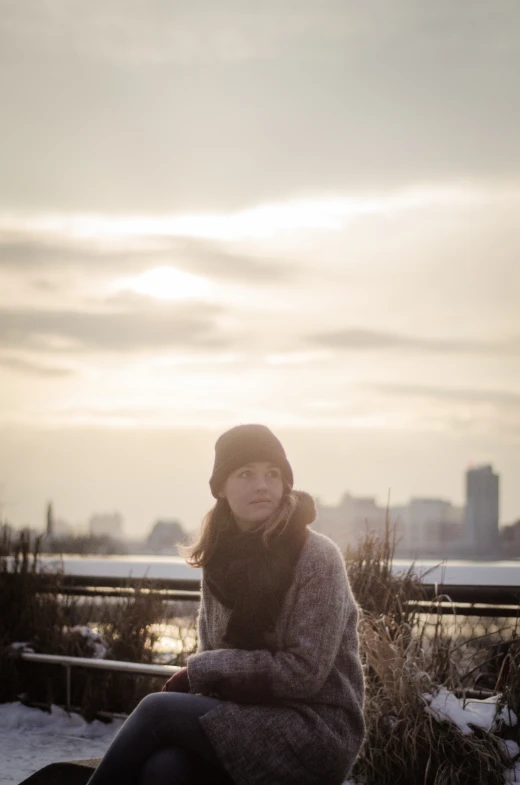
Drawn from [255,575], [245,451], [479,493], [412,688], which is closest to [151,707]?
[255,575]

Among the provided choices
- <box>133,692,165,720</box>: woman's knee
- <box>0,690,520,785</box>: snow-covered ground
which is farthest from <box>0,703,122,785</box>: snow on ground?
<box>133,692,165,720</box>: woman's knee

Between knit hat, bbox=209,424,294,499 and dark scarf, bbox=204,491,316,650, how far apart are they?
0.12 meters

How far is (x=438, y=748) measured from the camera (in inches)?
154

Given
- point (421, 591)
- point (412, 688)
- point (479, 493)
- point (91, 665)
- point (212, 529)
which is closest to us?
point (212, 529)

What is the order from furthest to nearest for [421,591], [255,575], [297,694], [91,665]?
[91,665], [421,591], [255,575], [297,694]

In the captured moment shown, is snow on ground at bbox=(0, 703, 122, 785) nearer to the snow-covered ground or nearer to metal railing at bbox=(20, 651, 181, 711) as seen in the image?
the snow-covered ground

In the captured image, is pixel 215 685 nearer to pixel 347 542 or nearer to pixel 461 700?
pixel 461 700

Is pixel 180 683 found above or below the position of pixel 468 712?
above

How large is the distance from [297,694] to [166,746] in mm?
385

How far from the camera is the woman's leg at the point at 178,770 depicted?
234cm

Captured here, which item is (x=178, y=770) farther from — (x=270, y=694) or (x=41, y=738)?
(x=41, y=738)

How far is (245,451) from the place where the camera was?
8.78 ft

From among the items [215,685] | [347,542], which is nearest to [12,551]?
[347,542]

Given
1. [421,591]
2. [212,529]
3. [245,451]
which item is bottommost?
[421,591]
